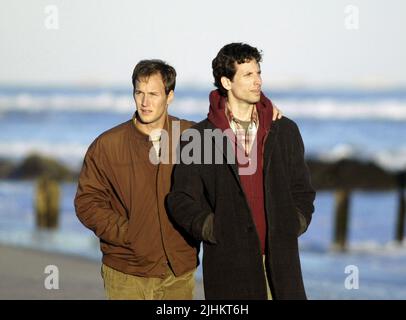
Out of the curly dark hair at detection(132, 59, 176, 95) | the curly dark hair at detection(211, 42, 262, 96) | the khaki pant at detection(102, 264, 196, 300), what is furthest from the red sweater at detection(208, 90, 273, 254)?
the khaki pant at detection(102, 264, 196, 300)

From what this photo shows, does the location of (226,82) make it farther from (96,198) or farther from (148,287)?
(148,287)

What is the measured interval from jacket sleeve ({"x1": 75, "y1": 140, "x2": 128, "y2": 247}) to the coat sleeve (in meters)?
0.41

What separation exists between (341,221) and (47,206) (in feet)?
15.0

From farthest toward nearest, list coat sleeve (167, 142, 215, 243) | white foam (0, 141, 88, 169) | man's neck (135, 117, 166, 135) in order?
1. white foam (0, 141, 88, 169)
2. man's neck (135, 117, 166, 135)
3. coat sleeve (167, 142, 215, 243)

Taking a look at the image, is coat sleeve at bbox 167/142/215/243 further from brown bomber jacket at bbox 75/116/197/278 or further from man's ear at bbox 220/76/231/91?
man's ear at bbox 220/76/231/91

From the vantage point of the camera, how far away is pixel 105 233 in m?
5.11

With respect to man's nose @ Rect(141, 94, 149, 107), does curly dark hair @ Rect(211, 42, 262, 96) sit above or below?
above

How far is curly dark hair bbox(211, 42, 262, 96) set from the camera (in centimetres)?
494

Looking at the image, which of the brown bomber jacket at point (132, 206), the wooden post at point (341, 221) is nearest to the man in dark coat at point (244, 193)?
the brown bomber jacket at point (132, 206)

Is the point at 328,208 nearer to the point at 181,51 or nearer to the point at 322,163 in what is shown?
the point at 322,163

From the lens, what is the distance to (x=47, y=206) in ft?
46.8

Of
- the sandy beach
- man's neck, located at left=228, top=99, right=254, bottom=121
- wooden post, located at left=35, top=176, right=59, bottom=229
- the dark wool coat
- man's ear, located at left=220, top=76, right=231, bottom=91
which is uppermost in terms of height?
man's ear, located at left=220, top=76, right=231, bottom=91

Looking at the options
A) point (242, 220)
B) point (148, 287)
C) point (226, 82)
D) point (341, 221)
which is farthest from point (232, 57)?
point (341, 221)
